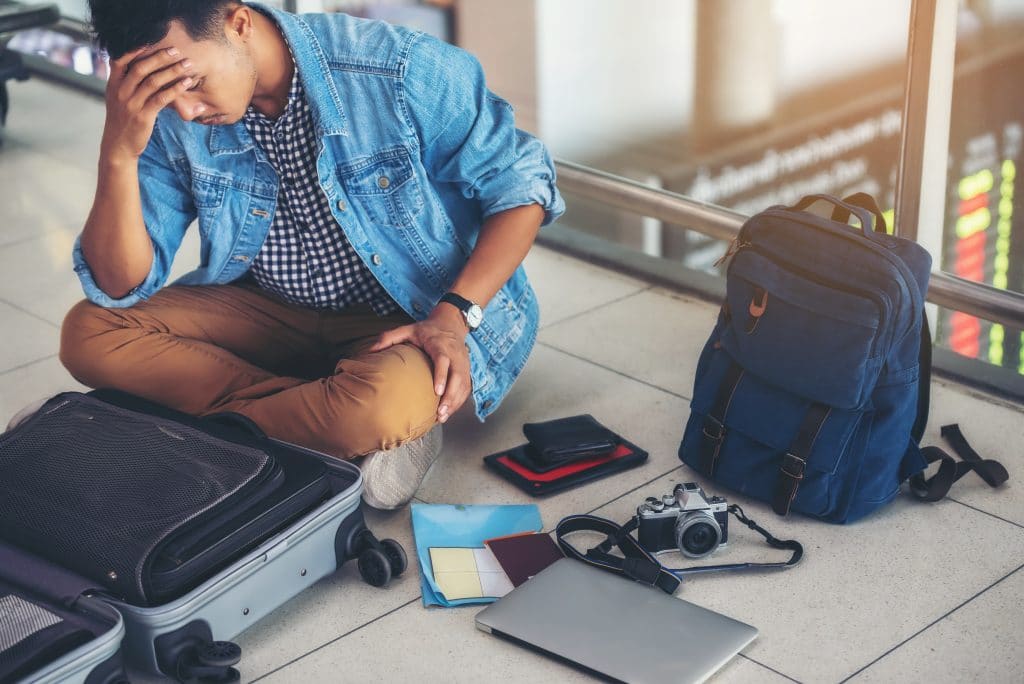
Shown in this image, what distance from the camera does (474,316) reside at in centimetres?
196

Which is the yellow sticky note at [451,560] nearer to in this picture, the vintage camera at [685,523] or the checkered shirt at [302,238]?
the vintage camera at [685,523]

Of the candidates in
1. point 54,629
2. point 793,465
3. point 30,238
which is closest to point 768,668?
point 793,465

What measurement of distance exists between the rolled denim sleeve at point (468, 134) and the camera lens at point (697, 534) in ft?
1.89

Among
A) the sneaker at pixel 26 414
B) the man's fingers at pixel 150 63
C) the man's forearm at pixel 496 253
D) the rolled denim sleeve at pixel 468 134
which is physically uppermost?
the man's fingers at pixel 150 63

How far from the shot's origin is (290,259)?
6.89ft

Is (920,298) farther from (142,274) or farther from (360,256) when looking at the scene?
(142,274)

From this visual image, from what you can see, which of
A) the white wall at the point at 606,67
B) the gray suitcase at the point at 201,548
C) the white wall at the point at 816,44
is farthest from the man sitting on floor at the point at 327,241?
the white wall at the point at 816,44

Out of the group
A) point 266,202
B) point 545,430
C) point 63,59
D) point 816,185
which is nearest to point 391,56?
point 266,202

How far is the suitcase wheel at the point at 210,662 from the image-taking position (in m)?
1.55

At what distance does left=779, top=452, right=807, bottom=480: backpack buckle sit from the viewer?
6.07ft

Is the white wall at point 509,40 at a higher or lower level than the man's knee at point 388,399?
lower

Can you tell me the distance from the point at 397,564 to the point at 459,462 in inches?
14.7

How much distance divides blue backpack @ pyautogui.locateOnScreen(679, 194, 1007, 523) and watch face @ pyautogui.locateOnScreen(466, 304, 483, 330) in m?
0.37

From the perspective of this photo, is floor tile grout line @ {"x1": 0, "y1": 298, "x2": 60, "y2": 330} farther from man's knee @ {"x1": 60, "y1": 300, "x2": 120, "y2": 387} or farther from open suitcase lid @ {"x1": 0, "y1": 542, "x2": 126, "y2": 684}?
open suitcase lid @ {"x1": 0, "y1": 542, "x2": 126, "y2": 684}
